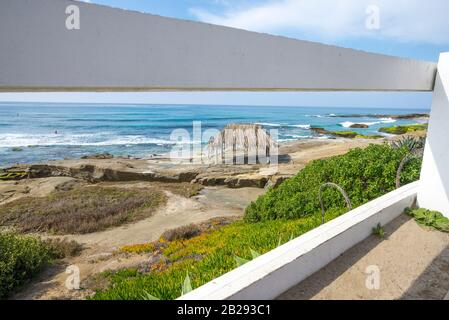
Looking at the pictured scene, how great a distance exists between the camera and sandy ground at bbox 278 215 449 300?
270 centimetres

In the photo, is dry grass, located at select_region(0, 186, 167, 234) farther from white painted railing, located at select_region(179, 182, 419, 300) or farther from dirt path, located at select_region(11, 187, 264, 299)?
white painted railing, located at select_region(179, 182, 419, 300)

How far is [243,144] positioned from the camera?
2906 centimetres

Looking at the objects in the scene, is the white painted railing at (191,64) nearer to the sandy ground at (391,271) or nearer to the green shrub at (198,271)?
the sandy ground at (391,271)

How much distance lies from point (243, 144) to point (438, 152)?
25.1 m

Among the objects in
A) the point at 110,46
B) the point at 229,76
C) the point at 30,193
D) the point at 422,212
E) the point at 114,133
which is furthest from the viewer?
the point at 114,133

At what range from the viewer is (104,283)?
22.7ft

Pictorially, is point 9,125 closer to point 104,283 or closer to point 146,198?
point 146,198

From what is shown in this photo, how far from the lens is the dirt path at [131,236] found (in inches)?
289

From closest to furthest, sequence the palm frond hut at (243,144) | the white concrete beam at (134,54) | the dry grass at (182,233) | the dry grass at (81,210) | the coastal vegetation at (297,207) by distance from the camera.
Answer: the white concrete beam at (134,54) < the coastal vegetation at (297,207) < the dry grass at (182,233) < the dry grass at (81,210) < the palm frond hut at (243,144)

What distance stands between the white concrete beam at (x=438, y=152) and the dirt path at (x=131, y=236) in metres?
6.63

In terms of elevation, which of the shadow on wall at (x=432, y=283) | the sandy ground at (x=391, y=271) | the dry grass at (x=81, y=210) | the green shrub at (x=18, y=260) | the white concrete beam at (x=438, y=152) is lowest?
the dry grass at (x=81, y=210)

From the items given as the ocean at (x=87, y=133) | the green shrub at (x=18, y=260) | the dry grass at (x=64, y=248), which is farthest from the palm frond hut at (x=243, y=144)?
the green shrub at (x=18, y=260)
